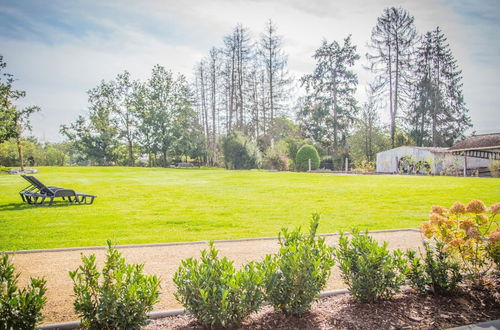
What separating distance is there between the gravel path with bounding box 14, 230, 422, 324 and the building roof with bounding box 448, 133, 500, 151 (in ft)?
88.5

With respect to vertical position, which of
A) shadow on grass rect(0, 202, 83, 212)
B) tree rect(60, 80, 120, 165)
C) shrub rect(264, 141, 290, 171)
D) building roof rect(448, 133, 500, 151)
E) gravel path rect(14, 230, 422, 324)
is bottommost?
gravel path rect(14, 230, 422, 324)

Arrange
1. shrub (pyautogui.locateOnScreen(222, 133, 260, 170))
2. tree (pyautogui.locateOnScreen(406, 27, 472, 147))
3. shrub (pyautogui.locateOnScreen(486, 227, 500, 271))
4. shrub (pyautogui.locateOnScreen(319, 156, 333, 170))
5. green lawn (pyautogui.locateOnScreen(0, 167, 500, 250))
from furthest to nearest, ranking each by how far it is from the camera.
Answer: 1. tree (pyautogui.locateOnScreen(406, 27, 472, 147))
2. shrub (pyautogui.locateOnScreen(319, 156, 333, 170))
3. shrub (pyautogui.locateOnScreen(222, 133, 260, 170))
4. green lawn (pyautogui.locateOnScreen(0, 167, 500, 250))
5. shrub (pyautogui.locateOnScreen(486, 227, 500, 271))

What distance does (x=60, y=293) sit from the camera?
414 cm

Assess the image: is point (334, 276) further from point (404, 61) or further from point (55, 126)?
point (55, 126)

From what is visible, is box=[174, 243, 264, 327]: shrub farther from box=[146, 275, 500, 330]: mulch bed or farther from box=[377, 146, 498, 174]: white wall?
box=[377, 146, 498, 174]: white wall

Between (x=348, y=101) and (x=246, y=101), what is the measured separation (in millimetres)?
13841

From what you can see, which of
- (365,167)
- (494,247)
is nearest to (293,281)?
(494,247)

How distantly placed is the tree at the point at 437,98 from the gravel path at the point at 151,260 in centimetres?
4245

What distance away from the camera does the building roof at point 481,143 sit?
28.6m

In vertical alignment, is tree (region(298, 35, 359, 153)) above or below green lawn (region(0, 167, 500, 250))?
above

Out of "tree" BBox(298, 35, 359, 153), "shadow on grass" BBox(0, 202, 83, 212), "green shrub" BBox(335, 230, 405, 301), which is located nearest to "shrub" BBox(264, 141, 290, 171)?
"tree" BBox(298, 35, 359, 153)

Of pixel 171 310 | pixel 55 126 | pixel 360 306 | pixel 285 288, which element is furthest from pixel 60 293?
pixel 55 126

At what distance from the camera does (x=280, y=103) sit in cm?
4328

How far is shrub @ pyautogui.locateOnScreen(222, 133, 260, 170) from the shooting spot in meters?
34.7
